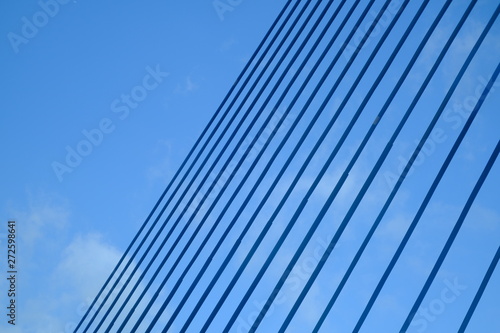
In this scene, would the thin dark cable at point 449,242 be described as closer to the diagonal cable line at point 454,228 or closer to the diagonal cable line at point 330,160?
the diagonal cable line at point 454,228

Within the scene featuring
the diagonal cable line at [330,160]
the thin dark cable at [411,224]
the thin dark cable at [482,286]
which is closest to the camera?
the thin dark cable at [482,286]

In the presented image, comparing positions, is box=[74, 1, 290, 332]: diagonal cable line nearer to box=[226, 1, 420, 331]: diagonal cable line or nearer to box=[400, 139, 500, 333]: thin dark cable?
box=[226, 1, 420, 331]: diagonal cable line

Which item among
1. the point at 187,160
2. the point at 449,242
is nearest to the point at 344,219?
the point at 449,242

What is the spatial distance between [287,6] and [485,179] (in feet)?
24.1

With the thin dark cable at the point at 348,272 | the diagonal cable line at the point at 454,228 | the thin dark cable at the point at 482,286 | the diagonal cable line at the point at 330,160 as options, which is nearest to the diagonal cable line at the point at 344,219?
the diagonal cable line at the point at 330,160

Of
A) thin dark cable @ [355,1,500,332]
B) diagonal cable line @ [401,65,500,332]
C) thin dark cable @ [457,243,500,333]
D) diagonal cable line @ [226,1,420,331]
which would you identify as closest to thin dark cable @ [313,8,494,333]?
thin dark cable @ [355,1,500,332]

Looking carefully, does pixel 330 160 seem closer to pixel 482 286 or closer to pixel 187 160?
pixel 482 286

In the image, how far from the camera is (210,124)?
9.71 metres

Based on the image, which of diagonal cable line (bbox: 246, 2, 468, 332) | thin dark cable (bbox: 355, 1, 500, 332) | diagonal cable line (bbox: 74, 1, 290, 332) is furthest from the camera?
diagonal cable line (bbox: 74, 1, 290, 332)

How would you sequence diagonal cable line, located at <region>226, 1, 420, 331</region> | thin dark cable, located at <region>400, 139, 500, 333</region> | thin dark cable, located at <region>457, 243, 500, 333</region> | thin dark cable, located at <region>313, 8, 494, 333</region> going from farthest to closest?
1. diagonal cable line, located at <region>226, 1, 420, 331</region>
2. thin dark cable, located at <region>313, 8, 494, 333</region>
3. thin dark cable, located at <region>400, 139, 500, 333</region>
4. thin dark cable, located at <region>457, 243, 500, 333</region>

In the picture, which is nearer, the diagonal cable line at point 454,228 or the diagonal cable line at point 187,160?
the diagonal cable line at point 454,228

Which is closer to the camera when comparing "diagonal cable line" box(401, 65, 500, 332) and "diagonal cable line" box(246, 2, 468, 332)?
"diagonal cable line" box(401, 65, 500, 332)

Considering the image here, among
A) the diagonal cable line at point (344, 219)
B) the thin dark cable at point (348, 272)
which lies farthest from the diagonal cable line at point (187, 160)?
the thin dark cable at point (348, 272)

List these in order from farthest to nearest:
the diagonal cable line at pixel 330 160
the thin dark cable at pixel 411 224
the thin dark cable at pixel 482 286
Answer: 1. the diagonal cable line at pixel 330 160
2. the thin dark cable at pixel 411 224
3. the thin dark cable at pixel 482 286
